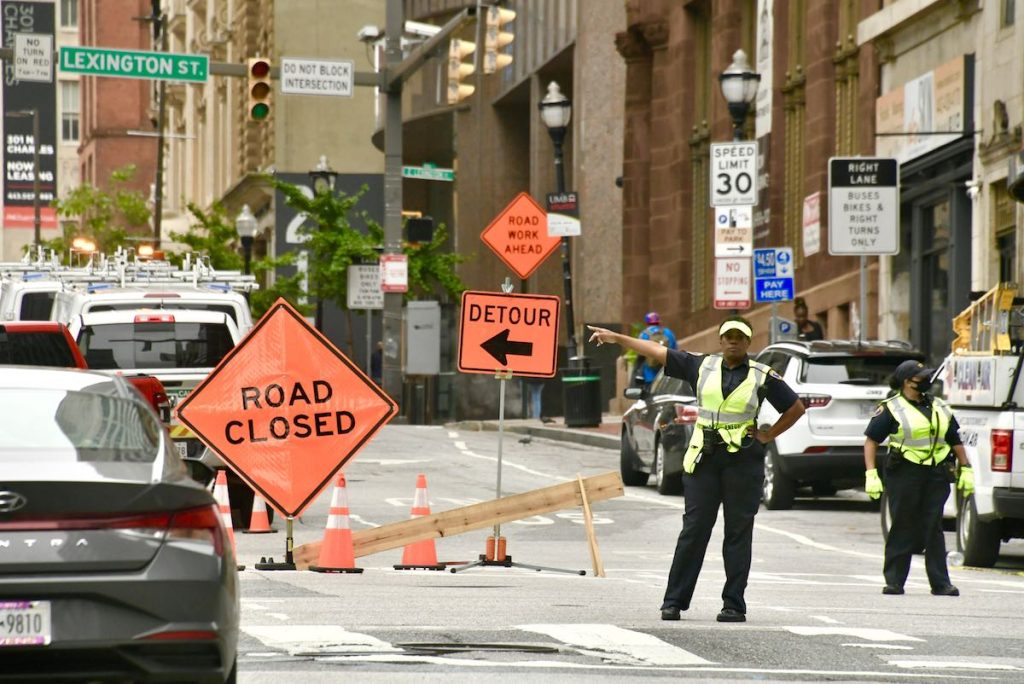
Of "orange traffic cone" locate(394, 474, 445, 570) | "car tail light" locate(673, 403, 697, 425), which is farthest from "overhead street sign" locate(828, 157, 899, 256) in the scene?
"orange traffic cone" locate(394, 474, 445, 570)

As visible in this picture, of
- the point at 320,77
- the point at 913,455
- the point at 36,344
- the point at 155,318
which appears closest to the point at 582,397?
the point at 320,77

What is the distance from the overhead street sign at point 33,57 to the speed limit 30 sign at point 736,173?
964 cm

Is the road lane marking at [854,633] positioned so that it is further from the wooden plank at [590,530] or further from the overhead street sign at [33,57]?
the overhead street sign at [33,57]

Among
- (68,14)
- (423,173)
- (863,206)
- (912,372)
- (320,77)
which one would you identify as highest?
(68,14)

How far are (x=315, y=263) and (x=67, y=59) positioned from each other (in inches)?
862

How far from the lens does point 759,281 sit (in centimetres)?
2803

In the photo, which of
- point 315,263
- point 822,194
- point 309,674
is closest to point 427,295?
point 315,263

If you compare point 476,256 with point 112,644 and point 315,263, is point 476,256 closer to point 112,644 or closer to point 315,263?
point 315,263

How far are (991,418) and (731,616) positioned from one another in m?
5.27

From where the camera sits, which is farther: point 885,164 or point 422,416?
point 422,416

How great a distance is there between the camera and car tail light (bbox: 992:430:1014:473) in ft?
54.9

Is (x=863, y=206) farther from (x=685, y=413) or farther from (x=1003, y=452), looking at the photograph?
(x=1003, y=452)

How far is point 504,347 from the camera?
17.3m

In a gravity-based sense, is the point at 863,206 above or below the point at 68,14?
below
